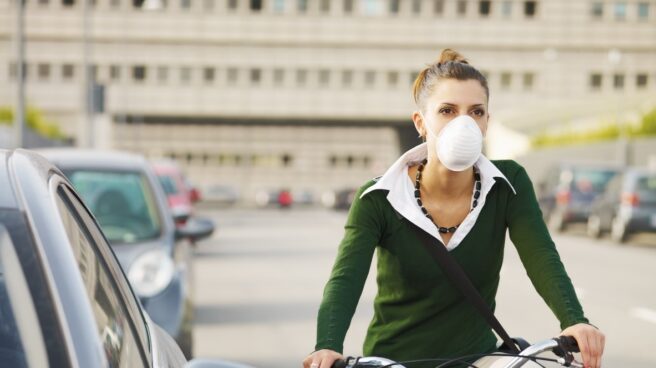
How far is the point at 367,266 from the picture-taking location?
126 inches

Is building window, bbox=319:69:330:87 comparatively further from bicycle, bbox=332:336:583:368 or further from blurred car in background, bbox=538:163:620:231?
bicycle, bbox=332:336:583:368

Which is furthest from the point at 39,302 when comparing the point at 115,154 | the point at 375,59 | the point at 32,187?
the point at 375,59

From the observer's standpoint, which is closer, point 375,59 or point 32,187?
point 32,187

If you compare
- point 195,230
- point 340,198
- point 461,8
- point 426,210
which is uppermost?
point 426,210

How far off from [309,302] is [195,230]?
14.3 ft

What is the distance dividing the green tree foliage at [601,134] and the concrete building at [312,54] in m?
16.9

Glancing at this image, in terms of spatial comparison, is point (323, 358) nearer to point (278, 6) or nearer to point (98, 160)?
point (98, 160)

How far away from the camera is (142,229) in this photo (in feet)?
29.0

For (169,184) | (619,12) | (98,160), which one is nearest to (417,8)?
(619,12)

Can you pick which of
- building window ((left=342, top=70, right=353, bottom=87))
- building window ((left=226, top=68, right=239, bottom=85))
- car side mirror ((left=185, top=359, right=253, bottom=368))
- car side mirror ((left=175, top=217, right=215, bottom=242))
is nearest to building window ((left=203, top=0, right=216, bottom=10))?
building window ((left=226, top=68, right=239, bottom=85))

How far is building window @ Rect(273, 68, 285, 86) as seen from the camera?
8244 cm

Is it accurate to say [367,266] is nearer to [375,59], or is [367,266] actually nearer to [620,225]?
[620,225]

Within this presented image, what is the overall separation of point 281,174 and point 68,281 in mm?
86915

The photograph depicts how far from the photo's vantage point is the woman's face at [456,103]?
3.25 metres
